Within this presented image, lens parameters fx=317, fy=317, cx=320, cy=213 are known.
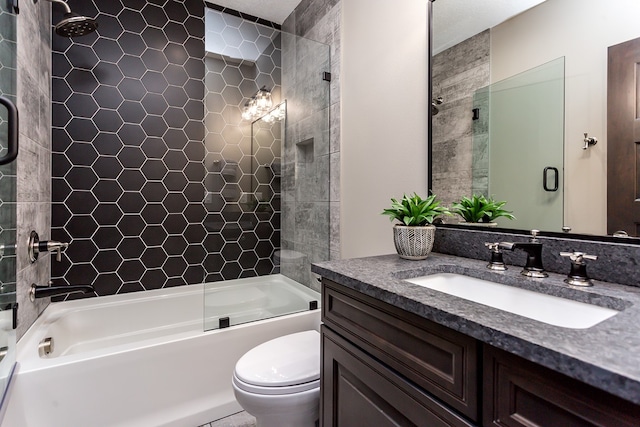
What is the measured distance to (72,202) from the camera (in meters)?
2.22

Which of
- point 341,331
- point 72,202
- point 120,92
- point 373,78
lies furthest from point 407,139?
point 72,202

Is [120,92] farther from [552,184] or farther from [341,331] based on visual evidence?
[552,184]

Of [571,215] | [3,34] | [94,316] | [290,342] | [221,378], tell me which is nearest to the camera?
[571,215]

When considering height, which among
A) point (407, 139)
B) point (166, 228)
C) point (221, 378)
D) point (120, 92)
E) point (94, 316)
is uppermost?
point (120, 92)

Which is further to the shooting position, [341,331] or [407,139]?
[407,139]

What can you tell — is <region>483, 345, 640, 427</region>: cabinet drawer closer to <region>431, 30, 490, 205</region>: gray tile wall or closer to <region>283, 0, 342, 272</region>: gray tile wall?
<region>431, 30, 490, 205</region>: gray tile wall

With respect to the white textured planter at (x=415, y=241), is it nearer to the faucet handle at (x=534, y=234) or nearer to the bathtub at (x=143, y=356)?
the faucet handle at (x=534, y=234)

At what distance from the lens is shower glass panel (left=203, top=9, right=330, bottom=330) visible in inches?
85.0

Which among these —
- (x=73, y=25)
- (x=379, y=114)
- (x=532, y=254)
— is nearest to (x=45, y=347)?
(x=73, y=25)

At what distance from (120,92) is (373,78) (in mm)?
1856

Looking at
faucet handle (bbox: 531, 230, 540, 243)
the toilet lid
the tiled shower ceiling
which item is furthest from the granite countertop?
the tiled shower ceiling

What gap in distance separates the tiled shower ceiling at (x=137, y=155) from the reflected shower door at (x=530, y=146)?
5.08 ft

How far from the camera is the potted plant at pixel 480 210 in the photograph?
4.05ft

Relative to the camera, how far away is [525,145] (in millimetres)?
1146
